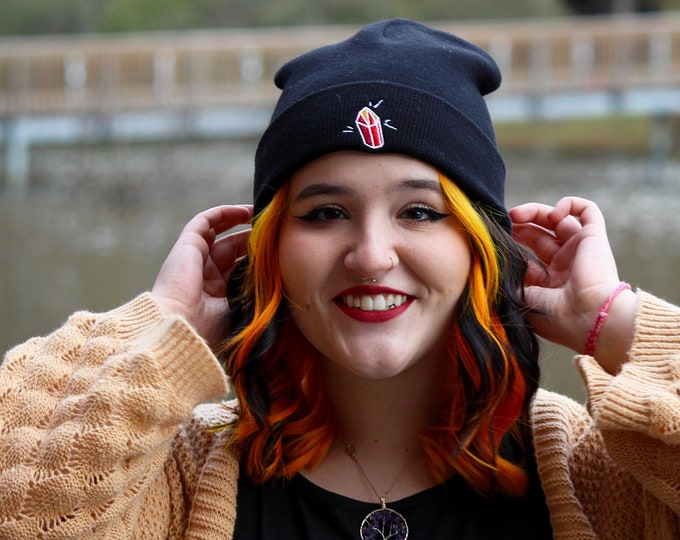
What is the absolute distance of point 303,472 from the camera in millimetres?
1893

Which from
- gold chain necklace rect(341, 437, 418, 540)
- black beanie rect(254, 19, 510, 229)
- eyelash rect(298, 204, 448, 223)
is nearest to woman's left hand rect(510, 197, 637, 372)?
black beanie rect(254, 19, 510, 229)

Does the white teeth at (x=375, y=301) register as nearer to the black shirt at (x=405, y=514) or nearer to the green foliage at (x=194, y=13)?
the black shirt at (x=405, y=514)

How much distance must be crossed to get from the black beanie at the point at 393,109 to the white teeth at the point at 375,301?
0.22 meters

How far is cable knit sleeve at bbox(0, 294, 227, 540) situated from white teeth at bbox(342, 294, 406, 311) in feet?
0.78

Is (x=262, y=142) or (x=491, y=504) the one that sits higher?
(x=262, y=142)

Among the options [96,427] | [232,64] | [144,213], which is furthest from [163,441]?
[232,64]

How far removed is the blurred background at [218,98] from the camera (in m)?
11.9

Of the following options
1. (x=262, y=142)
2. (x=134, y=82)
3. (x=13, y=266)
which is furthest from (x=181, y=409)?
(x=134, y=82)

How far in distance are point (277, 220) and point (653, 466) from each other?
0.71 metres

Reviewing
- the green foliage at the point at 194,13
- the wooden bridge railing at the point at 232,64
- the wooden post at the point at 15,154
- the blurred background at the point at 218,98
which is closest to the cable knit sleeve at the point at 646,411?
the blurred background at the point at 218,98

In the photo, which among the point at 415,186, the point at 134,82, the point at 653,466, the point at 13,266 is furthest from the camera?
the point at 134,82

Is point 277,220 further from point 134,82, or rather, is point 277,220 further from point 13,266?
point 134,82

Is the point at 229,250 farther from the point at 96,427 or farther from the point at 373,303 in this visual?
the point at 96,427

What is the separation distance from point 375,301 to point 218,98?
12.6 m
